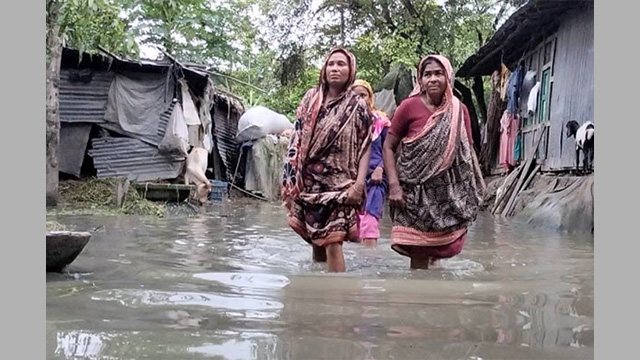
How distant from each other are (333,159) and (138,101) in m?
8.89

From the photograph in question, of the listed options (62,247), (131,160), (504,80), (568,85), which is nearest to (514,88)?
(504,80)

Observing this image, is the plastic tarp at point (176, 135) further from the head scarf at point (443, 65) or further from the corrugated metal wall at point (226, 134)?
the head scarf at point (443, 65)

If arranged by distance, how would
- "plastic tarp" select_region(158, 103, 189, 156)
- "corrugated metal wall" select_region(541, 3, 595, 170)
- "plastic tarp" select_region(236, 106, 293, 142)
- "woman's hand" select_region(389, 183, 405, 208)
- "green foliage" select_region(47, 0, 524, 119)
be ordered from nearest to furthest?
"woman's hand" select_region(389, 183, 405, 208) → "corrugated metal wall" select_region(541, 3, 595, 170) → "plastic tarp" select_region(158, 103, 189, 156) → "plastic tarp" select_region(236, 106, 293, 142) → "green foliage" select_region(47, 0, 524, 119)

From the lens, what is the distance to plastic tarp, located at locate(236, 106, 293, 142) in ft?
55.4

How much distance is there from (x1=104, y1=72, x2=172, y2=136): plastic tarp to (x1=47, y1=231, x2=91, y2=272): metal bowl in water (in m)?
8.89

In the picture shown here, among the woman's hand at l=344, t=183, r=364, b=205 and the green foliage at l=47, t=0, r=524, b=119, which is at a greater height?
the green foliage at l=47, t=0, r=524, b=119

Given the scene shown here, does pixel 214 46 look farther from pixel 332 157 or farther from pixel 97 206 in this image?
pixel 332 157

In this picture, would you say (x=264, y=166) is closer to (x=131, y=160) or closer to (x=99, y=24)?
(x=131, y=160)

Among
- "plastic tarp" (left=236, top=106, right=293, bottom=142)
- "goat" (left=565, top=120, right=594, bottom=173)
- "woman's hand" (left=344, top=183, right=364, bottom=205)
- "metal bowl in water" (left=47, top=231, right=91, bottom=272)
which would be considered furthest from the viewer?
"plastic tarp" (left=236, top=106, right=293, bottom=142)

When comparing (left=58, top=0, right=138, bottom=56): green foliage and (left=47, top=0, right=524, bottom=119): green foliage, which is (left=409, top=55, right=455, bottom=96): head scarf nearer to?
(left=58, top=0, right=138, bottom=56): green foliage

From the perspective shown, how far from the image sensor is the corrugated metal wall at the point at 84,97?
1182cm

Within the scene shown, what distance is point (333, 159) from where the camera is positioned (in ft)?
13.8

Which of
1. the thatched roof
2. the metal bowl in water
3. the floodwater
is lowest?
the floodwater

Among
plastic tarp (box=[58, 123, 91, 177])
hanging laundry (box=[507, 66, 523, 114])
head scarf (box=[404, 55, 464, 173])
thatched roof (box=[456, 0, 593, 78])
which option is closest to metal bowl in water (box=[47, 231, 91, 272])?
head scarf (box=[404, 55, 464, 173])
